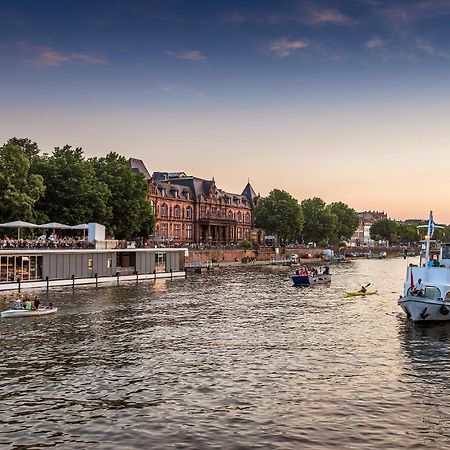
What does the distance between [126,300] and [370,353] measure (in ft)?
127

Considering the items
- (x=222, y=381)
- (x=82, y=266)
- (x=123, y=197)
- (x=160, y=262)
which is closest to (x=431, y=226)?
(x=222, y=381)

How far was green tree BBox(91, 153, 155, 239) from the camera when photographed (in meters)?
125

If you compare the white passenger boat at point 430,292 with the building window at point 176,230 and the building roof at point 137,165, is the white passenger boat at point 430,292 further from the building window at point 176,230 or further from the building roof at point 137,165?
the building window at point 176,230

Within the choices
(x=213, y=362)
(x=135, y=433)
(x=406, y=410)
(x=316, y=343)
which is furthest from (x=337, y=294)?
(x=135, y=433)

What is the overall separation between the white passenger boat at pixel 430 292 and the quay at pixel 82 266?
175 ft

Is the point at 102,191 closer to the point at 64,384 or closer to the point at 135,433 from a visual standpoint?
the point at 64,384

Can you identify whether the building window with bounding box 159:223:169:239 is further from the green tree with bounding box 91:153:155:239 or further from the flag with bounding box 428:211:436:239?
the flag with bounding box 428:211:436:239

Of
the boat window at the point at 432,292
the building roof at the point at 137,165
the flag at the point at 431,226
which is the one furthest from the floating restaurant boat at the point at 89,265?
the building roof at the point at 137,165

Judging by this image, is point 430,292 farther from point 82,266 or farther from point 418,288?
point 82,266

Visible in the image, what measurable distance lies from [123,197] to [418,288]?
8162 cm

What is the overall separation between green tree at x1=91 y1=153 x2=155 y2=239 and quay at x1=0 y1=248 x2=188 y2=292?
15.1 meters

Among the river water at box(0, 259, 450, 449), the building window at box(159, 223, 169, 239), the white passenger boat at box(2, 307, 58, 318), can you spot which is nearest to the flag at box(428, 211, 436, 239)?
the river water at box(0, 259, 450, 449)

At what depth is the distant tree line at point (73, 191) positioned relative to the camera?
9600 centimetres

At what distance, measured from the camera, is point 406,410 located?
92.6 feet
